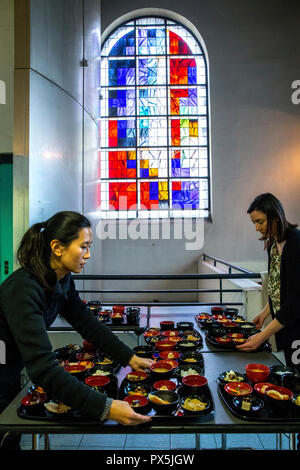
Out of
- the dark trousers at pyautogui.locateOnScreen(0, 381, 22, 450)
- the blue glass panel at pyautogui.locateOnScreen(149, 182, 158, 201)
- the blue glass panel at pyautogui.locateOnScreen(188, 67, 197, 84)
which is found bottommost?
the dark trousers at pyautogui.locateOnScreen(0, 381, 22, 450)

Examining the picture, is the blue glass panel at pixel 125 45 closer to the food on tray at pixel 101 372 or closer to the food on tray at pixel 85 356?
the food on tray at pixel 85 356

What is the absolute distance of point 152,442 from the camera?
221cm

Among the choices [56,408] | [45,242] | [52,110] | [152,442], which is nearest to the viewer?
[56,408]

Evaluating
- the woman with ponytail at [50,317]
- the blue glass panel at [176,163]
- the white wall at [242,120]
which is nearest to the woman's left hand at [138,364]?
the woman with ponytail at [50,317]

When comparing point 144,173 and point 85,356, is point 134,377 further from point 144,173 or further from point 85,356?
point 144,173

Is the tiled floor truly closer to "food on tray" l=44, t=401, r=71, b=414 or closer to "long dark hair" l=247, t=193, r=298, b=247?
"food on tray" l=44, t=401, r=71, b=414

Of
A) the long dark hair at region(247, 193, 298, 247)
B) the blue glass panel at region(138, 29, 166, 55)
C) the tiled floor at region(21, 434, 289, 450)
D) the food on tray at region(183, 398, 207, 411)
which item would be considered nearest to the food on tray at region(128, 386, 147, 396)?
the food on tray at region(183, 398, 207, 411)

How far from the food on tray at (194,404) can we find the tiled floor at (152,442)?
1.22 m

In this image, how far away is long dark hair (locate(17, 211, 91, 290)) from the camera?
121cm

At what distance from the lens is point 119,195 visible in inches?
278

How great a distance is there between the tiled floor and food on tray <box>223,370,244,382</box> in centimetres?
111

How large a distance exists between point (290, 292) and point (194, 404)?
806mm

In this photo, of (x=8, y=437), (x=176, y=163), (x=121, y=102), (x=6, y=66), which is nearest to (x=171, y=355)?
(x=8, y=437)

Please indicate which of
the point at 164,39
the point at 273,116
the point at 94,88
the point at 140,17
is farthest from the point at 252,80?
the point at 94,88
